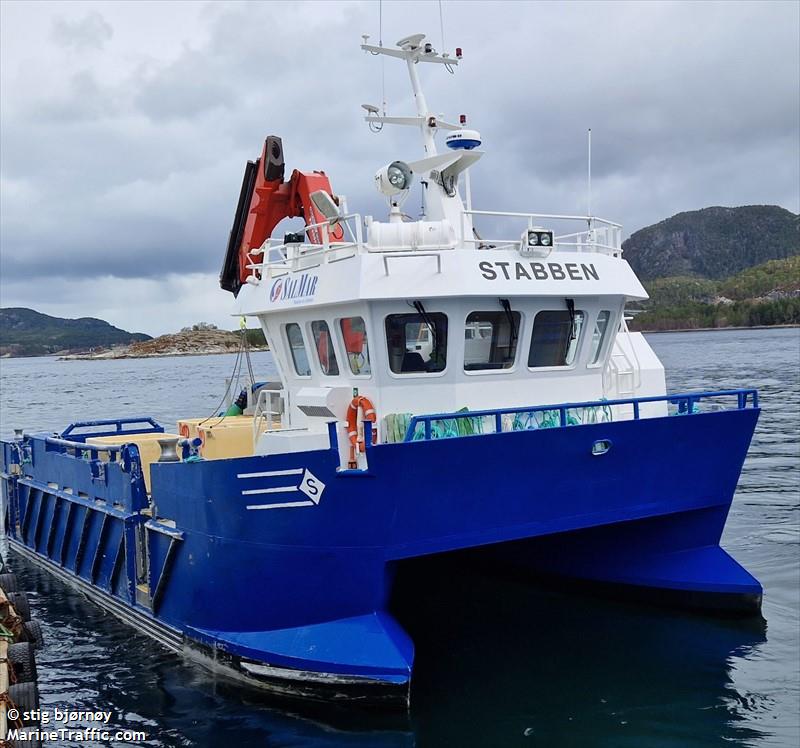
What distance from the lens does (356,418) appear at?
8672 millimetres

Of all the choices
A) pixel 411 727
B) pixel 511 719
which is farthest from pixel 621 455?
pixel 411 727

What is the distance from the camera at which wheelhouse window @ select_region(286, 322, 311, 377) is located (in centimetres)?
1075

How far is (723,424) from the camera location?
991 centimetres

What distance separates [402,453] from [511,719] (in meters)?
2.79

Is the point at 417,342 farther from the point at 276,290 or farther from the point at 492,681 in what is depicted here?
the point at 492,681

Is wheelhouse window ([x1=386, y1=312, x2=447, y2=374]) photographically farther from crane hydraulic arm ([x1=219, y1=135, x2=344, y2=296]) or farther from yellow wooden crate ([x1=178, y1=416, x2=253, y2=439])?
crane hydraulic arm ([x1=219, y1=135, x2=344, y2=296])

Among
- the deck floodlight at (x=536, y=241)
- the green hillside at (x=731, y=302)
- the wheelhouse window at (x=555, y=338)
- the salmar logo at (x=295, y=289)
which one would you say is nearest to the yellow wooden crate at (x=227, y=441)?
the salmar logo at (x=295, y=289)

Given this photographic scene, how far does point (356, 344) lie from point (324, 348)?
678 millimetres

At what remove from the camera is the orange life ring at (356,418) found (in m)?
8.36

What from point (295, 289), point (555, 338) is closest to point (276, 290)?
point (295, 289)

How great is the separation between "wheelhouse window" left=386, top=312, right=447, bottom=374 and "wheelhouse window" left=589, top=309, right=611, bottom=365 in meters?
2.10

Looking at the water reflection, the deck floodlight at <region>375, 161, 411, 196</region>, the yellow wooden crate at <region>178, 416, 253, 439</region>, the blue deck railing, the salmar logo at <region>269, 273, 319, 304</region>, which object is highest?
the deck floodlight at <region>375, 161, 411, 196</region>

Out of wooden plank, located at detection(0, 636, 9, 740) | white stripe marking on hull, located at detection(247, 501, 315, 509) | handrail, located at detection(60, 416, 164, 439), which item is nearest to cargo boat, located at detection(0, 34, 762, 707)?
white stripe marking on hull, located at detection(247, 501, 315, 509)

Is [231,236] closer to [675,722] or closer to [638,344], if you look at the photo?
[638,344]
